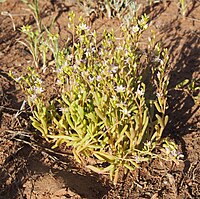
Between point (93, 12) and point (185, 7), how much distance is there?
822 millimetres

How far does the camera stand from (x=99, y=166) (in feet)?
8.66

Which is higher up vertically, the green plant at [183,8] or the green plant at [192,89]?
the green plant at [183,8]

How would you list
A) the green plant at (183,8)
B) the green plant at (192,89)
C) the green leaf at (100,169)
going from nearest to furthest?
the green leaf at (100,169), the green plant at (192,89), the green plant at (183,8)

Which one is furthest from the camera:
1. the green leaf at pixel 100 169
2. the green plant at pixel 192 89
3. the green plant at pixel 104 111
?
the green plant at pixel 192 89

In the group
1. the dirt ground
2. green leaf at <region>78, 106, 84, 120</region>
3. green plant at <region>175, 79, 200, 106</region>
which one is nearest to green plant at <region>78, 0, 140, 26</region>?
the dirt ground

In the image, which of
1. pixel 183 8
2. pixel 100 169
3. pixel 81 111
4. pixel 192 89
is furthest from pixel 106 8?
pixel 100 169

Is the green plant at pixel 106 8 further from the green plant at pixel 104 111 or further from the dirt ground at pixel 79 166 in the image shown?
the green plant at pixel 104 111

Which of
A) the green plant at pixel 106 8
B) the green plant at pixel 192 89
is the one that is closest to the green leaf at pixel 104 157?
the green plant at pixel 192 89

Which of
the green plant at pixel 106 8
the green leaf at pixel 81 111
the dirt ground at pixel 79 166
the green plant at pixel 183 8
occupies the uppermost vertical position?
the green plant at pixel 183 8

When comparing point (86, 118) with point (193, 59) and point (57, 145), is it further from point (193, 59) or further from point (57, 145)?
point (193, 59)

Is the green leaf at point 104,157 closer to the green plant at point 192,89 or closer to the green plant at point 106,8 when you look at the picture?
the green plant at point 192,89

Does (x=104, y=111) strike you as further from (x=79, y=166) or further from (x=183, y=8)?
(x=183, y=8)

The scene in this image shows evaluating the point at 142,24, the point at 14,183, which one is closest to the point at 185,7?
the point at 142,24

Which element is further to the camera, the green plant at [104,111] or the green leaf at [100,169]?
the green leaf at [100,169]
